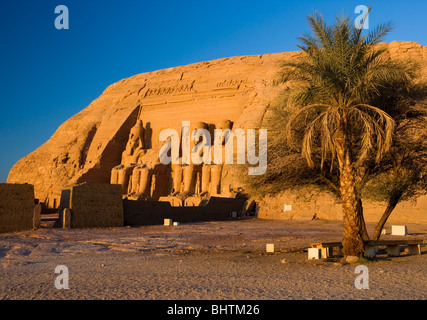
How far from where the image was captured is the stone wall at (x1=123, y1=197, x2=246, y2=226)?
1781cm

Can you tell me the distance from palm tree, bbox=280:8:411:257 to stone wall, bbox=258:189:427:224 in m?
9.78

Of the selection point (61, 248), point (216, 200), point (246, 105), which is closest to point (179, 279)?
point (61, 248)

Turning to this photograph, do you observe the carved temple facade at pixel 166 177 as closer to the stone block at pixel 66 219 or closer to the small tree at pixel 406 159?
the stone block at pixel 66 219

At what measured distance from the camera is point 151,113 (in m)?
37.2

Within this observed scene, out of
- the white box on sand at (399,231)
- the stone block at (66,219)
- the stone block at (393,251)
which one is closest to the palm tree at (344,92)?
the stone block at (393,251)

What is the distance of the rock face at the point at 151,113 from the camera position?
3172 centimetres

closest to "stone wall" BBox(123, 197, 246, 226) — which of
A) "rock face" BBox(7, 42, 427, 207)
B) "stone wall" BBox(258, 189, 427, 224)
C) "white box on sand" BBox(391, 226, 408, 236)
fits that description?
"stone wall" BBox(258, 189, 427, 224)

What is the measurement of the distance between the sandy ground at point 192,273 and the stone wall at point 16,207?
3.85m

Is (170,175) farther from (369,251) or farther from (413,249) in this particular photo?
(369,251)
